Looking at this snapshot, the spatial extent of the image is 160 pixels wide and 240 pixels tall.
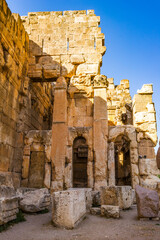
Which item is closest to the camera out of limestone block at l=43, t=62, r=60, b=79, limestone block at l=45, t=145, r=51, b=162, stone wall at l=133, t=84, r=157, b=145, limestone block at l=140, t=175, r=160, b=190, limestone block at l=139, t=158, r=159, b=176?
limestone block at l=140, t=175, r=160, b=190

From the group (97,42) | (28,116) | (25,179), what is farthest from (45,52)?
(25,179)

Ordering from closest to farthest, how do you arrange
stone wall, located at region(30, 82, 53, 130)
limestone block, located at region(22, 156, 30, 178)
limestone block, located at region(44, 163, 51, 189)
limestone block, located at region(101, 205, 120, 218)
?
1. limestone block, located at region(101, 205, 120, 218)
2. limestone block, located at region(44, 163, 51, 189)
3. limestone block, located at region(22, 156, 30, 178)
4. stone wall, located at region(30, 82, 53, 130)

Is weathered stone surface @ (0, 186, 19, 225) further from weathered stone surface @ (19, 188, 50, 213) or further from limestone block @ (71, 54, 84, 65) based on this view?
limestone block @ (71, 54, 84, 65)

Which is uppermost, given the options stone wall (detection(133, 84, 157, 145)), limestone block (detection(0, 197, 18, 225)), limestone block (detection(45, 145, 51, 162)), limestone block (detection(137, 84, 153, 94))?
limestone block (detection(137, 84, 153, 94))

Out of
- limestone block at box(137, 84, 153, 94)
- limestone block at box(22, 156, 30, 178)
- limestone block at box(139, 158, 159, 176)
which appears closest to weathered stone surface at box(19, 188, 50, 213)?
limestone block at box(22, 156, 30, 178)

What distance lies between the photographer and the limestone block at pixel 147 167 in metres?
8.87

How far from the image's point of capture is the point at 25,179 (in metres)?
9.12

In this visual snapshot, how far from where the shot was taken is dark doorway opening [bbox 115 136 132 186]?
1146 cm

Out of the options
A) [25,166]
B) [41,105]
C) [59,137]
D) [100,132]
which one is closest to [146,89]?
[100,132]

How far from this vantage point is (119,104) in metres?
15.6

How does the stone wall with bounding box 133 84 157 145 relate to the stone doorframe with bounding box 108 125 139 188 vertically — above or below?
above

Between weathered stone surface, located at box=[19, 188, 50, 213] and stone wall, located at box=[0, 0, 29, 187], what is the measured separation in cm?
234

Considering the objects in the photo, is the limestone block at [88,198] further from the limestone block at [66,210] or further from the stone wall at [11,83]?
the stone wall at [11,83]

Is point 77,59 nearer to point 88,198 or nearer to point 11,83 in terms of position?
point 11,83
